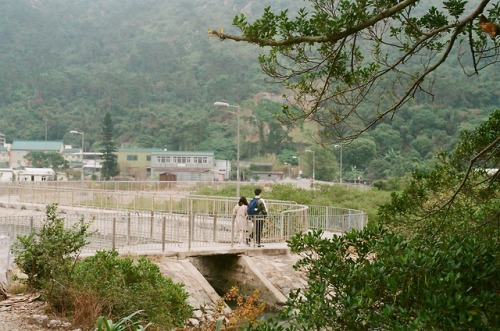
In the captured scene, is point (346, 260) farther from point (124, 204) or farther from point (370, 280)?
point (124, 204)

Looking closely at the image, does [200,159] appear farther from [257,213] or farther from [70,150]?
[257,213]

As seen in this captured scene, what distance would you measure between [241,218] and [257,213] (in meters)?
0.48

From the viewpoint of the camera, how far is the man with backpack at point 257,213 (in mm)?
19609

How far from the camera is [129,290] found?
1038cm

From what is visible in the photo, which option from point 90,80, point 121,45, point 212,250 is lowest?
point 212,250

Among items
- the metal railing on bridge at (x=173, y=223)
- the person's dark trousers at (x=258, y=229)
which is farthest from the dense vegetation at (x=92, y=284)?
the person's dark trousers at (x=258, y=229)

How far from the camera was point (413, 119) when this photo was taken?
8438cm

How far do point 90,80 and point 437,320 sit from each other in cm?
13978

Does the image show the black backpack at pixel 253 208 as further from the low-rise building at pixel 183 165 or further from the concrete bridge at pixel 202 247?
the low-rise building at pixel 183 165

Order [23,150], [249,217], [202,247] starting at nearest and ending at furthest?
1. [202,247]
2. [249,217]
3. [23,150]

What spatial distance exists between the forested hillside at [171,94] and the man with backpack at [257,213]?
3864 centimetres

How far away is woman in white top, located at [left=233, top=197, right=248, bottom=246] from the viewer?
64.4 ft

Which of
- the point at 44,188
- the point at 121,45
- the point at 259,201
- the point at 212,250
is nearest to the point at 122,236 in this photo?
the point at 212,250

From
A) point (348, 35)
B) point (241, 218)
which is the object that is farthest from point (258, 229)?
point (348, 35)
